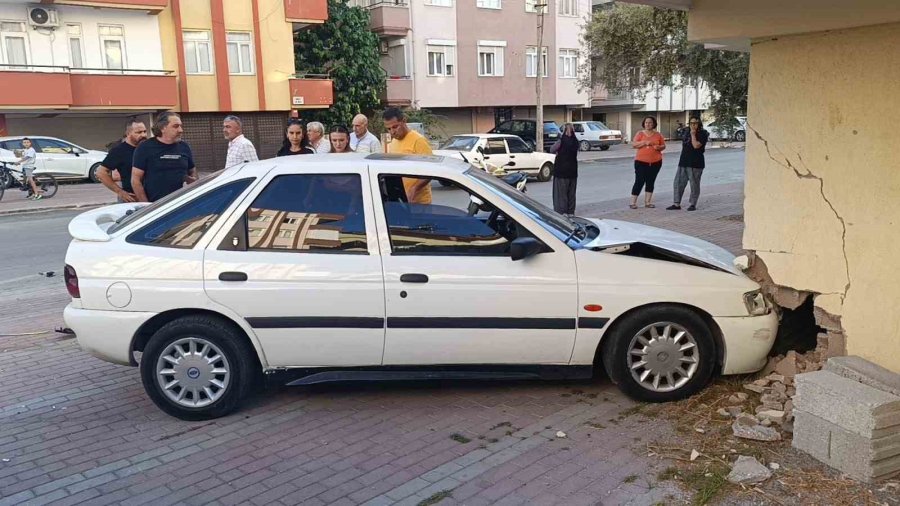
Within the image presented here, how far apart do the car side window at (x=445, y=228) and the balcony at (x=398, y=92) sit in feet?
103

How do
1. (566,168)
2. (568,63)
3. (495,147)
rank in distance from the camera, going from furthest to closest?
1. (568,63)
2. (495,147)
3. (566,168)

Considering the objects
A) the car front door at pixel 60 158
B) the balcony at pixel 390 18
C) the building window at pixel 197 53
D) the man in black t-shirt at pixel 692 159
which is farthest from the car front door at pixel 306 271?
the balcony at pixel 390 18

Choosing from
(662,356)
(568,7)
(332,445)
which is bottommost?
(332,445)

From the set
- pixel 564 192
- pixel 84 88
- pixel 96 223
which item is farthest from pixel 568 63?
pixel 96 223

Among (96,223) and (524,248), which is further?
Result: (96,223)

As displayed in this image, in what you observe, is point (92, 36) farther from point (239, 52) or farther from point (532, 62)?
point (532, 62)

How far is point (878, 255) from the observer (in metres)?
4.46

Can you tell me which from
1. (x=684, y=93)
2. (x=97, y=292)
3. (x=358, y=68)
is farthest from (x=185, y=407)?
(x=684, y=93)

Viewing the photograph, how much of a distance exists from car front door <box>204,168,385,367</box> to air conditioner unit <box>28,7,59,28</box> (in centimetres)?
2388

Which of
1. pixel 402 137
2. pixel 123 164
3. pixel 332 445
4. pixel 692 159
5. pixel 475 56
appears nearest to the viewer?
pixel 332 445

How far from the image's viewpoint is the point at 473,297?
4.43 metres

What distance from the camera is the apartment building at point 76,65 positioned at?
2323 cm

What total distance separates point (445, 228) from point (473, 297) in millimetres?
507

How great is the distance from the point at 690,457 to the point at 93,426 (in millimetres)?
3627
